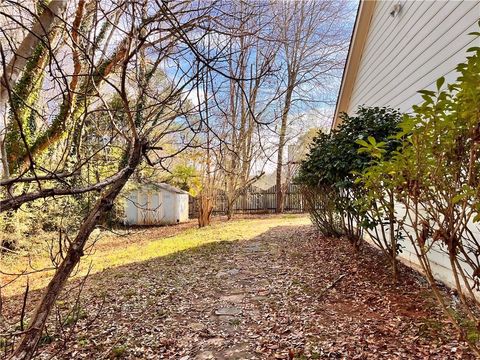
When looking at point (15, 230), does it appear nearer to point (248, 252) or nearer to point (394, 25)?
point (248, 252)

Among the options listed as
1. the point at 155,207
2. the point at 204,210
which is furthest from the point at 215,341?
the point at 155,207

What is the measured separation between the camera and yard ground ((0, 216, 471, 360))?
2623mm

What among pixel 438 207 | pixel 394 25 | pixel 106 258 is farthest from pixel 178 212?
pixel 438 207

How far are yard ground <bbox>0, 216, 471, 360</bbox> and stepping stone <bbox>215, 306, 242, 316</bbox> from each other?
0.5 inches

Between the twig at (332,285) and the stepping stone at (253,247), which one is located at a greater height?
the stepping stone at (253,247)

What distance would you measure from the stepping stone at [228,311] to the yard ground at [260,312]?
0.04 feet

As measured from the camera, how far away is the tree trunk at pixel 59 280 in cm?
109

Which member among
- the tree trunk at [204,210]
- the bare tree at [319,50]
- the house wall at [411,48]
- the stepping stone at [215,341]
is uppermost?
the bare tree at [319,50]

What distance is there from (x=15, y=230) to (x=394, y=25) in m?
8.20

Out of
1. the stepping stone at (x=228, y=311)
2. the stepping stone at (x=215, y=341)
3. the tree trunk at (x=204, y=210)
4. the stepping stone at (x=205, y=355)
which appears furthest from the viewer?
the tree trunk at (x=204, y=210)

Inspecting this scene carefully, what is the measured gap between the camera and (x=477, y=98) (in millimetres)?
1457

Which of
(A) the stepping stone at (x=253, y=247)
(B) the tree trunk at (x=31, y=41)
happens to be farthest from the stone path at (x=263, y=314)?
(B) the tree trunk at (x=31, y=41)

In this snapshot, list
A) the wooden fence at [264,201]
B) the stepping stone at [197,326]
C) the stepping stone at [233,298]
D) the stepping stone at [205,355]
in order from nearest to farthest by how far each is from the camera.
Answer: the stepping stone at [205,355]
the stepping stone at [197,326]
the stepping stone at [233,298]
the wooden fence at [264,201]

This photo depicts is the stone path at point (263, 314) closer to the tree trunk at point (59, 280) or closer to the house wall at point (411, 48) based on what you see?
the tree trunk at point (59, 280)
